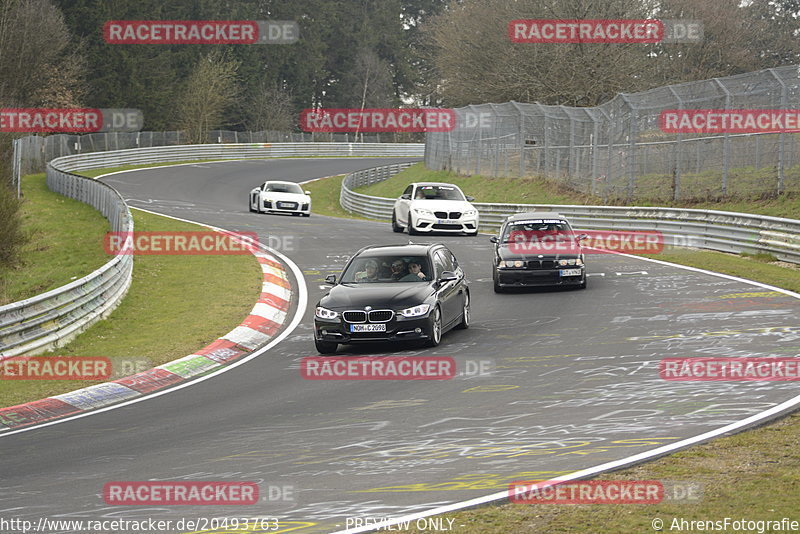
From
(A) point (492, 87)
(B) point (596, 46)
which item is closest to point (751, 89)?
(B) point (596, 46)

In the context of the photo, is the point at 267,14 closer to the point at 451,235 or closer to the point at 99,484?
the point at 451,235

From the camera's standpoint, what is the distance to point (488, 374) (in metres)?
12.9

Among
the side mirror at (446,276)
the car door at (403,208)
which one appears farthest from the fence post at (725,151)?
the side mirror at (446,276)

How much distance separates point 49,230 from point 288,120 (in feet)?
232

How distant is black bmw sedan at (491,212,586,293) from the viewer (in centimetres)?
1992

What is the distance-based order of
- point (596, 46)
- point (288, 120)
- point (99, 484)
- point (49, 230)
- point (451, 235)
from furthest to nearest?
1. point (288, 120)
2. point (596, 46)
3. point (49, 230)
4. point (451, 235)
5. point (99, 484)

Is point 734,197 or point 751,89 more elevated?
point 751,89

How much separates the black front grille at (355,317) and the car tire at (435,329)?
36.9 inches

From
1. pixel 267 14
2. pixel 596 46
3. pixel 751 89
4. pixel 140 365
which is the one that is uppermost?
pixel 267 14

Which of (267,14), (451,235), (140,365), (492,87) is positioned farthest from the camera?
(267,14)

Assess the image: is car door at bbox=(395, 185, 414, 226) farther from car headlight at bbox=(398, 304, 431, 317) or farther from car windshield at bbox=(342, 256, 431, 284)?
car headlight at bbox=(398, 304, 431, 317)

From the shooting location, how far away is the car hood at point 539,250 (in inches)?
789

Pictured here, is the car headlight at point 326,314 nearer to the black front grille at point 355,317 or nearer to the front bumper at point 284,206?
the black front grille at point 355,317

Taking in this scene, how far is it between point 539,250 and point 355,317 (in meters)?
6.40
